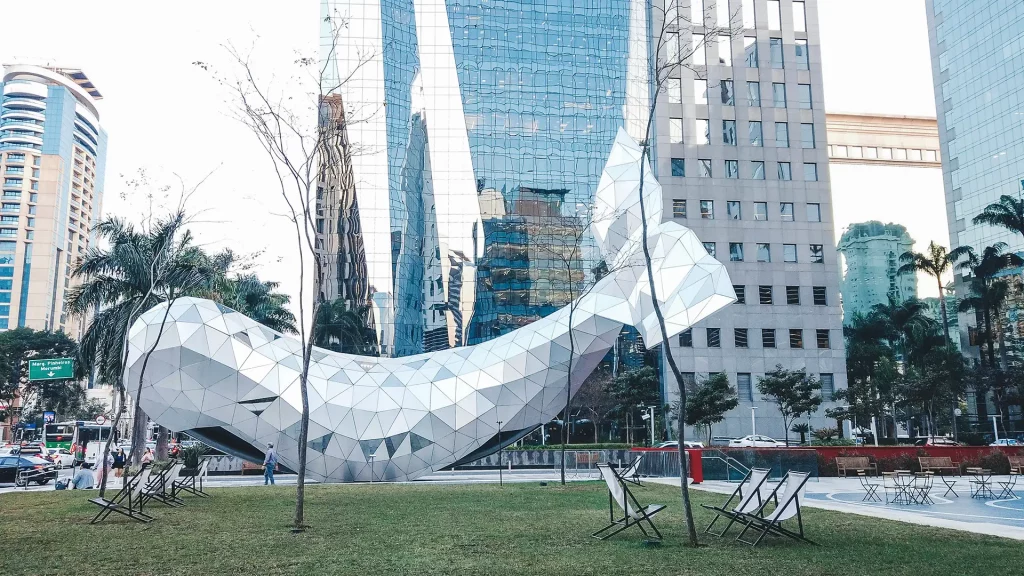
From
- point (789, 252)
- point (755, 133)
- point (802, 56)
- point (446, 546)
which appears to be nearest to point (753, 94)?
point (755, 133)

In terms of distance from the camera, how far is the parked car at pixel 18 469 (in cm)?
2900

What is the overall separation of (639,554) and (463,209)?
194ft

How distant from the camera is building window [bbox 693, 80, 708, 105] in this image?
57156mm

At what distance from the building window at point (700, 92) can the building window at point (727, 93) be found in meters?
1.23

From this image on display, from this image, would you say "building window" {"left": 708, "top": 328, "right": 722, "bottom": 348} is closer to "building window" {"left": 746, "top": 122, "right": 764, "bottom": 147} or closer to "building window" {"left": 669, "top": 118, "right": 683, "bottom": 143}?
"building window" {"left": 669, "top": 118, "right": 683, "bottom": 143}

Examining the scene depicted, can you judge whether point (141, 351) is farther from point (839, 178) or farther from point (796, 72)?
point (839, 178)

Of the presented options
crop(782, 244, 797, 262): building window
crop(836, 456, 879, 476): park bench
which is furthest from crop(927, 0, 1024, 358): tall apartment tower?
crop(836, 456, 879, 476): park bench

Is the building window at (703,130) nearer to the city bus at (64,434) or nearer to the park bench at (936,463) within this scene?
the park bench at (936,463)

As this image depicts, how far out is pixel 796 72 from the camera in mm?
58406

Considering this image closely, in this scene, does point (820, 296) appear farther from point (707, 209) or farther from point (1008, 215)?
point (1008, 215)

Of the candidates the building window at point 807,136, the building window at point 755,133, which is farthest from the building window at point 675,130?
the building window at point 807,136

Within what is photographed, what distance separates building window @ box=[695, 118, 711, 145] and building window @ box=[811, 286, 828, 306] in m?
13.0

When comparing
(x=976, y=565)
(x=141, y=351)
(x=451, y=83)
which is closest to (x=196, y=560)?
(x=976, y=565)

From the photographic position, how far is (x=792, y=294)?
5584 cm
